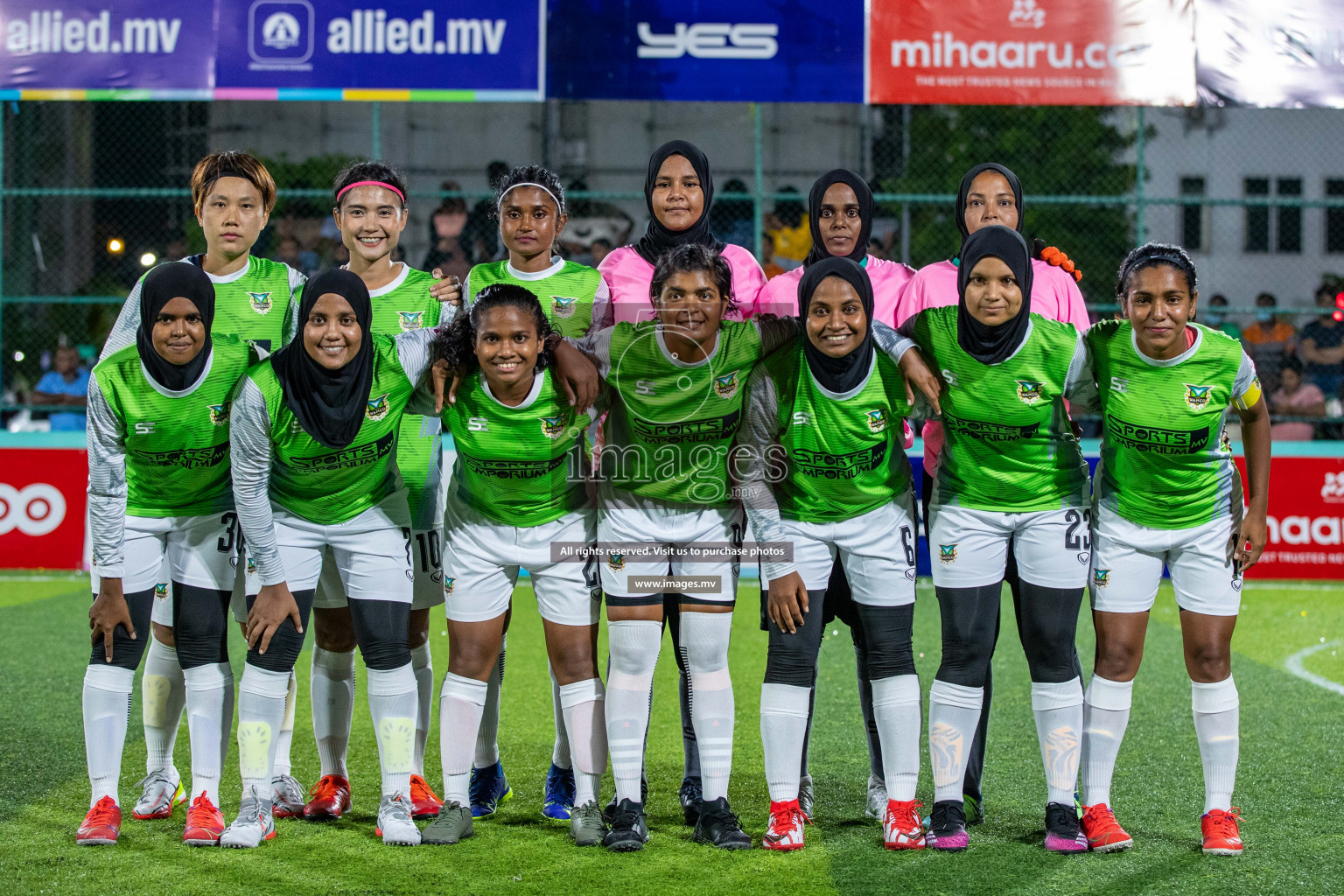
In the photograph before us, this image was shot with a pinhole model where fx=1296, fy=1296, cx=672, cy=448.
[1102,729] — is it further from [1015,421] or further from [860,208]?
[860,208]

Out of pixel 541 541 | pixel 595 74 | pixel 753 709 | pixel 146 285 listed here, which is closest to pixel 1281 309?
pixel 595 74

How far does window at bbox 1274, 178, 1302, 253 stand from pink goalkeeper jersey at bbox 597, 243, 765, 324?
2356 cm

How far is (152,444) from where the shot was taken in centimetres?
417

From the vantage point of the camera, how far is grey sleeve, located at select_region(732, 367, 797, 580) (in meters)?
4.17

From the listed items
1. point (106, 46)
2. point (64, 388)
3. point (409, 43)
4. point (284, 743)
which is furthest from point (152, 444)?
point (64, 388)

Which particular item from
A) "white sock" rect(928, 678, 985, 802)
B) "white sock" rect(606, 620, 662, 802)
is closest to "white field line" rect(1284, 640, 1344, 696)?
"white sock" rect(928, 678, 985, 802)

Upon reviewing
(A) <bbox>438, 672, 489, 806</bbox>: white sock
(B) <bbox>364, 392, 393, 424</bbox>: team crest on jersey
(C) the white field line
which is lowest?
(C) the white field line

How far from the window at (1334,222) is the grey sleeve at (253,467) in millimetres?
25061

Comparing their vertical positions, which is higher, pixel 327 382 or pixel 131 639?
pixel 327 382

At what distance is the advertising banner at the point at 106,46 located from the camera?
10.6 m

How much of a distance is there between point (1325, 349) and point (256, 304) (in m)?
10.9

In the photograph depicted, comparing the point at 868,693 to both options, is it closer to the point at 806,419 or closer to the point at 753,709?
the point at 806,419

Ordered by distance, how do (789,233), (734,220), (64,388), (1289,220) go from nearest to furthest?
(64,388), (789,233), (734,220), (1289,220)

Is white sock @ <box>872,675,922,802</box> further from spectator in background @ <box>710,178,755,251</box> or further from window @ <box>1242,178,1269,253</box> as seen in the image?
window @ <box>1242,178,1269,253</box>
